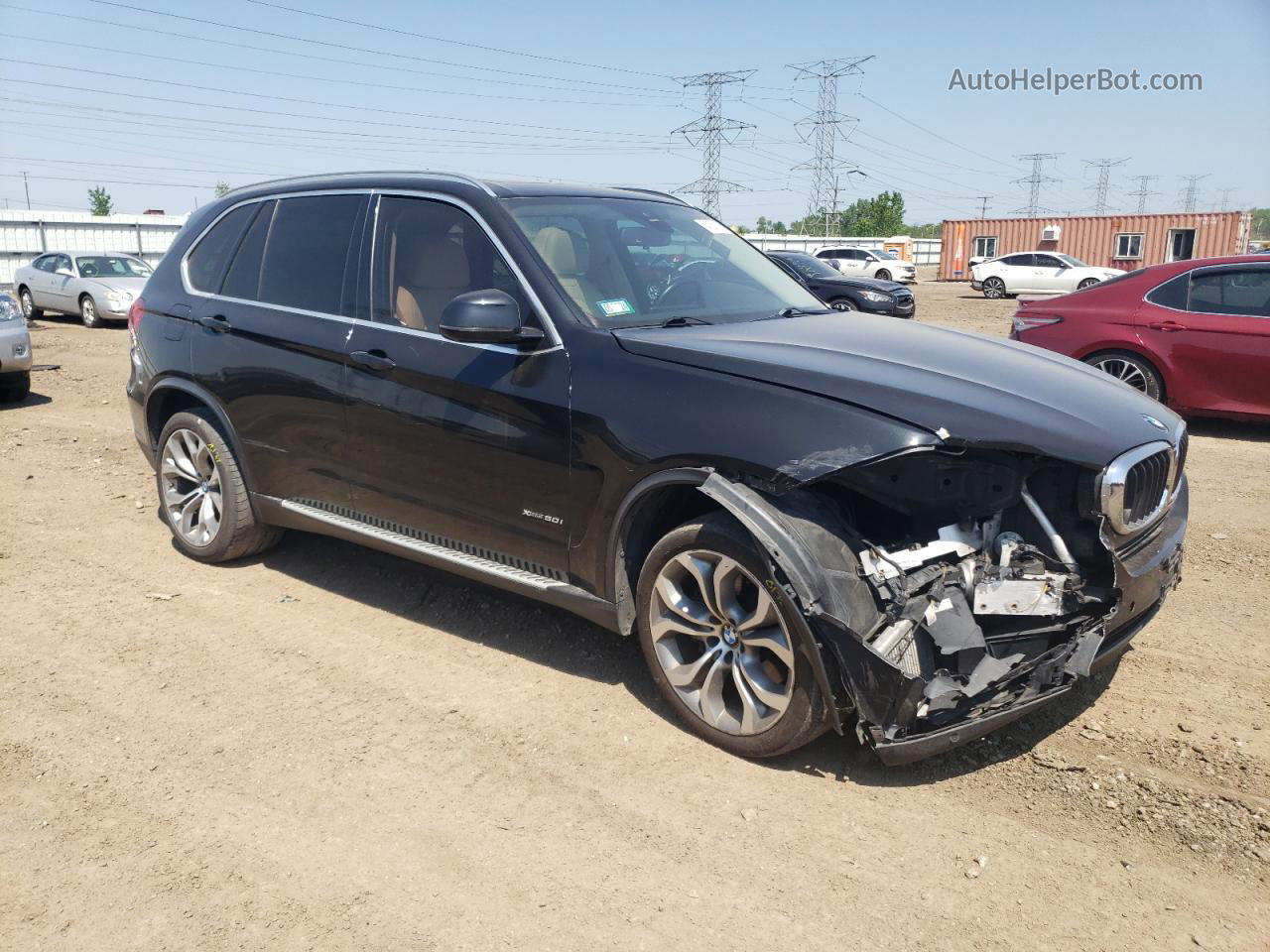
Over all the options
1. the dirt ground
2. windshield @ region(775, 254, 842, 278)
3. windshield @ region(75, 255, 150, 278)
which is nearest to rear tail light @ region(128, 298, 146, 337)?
the dirt ground

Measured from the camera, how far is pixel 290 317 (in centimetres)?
475

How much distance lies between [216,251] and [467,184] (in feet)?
6.10

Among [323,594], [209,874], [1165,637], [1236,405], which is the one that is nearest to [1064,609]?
[1165,637]

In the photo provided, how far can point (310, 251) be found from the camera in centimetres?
480

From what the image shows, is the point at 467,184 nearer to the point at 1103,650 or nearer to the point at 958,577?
the point at 958,577

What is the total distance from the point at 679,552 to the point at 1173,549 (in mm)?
1729

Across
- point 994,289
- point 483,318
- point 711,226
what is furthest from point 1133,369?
point 994,289

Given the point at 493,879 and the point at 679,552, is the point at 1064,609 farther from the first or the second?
the point at 493,879

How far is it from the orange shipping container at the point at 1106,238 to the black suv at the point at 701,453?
1712 inches

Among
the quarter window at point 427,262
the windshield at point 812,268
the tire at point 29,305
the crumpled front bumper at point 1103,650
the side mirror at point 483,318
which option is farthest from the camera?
the tire at point 29,305

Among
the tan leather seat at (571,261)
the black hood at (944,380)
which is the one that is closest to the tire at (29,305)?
the tan leather seat at (571,261)

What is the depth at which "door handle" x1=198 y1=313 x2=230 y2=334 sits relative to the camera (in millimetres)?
5086

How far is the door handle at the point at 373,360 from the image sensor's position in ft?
14.0

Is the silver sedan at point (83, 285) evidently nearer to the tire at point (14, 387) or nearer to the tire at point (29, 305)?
the tire at point (29, 305)
